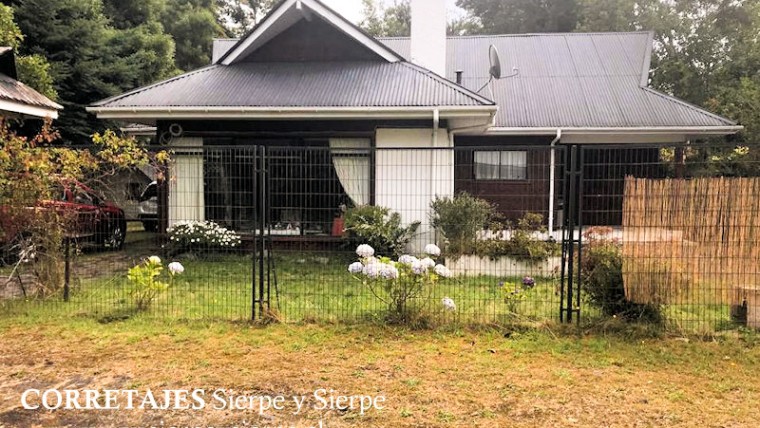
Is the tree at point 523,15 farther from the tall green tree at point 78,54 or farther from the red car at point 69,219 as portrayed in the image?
the red car at point 69,219

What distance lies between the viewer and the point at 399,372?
400 centimetres

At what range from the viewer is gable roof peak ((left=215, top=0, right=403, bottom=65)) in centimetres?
1014

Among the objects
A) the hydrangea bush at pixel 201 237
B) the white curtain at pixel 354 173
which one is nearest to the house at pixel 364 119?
the white curtain at pixel 354 173

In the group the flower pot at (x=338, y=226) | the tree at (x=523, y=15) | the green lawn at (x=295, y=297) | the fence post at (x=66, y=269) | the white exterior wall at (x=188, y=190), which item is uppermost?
the tree at (x=523, y=15)

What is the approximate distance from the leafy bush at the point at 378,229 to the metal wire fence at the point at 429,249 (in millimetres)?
24

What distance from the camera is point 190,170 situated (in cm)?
865

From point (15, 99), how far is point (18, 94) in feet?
1.46

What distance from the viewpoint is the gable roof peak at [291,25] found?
10141 millimetres

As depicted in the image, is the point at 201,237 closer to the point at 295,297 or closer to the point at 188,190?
the point at 188,190

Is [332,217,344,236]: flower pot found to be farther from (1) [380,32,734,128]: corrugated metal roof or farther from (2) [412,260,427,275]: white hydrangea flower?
(1) [380,32,734,128]: corrugated metal roof

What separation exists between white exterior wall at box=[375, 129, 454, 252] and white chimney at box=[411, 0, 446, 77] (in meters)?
3.36

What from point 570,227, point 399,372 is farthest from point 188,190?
point 570,227

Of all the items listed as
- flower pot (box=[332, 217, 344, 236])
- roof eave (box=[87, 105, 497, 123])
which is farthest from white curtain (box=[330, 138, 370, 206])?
flower pot (box=[332, 217, 344, 236])

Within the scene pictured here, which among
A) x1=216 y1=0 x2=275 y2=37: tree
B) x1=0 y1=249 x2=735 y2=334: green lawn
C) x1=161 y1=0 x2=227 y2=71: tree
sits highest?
x1=216 y1=0 x2=275 y2=37: tree
